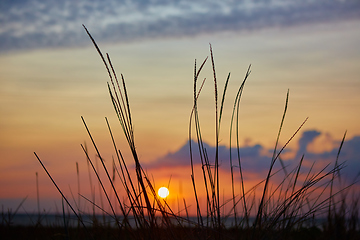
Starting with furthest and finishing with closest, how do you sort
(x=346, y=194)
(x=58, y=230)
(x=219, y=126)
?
(x=58, y=230) → (x=346, y=194) → (x=219, y=126)

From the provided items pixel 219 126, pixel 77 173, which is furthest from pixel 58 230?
pixel 219 126

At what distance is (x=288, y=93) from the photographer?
1.82m

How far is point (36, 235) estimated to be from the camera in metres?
2.85

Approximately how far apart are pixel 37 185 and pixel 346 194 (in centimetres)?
212

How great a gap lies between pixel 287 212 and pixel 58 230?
185 cm

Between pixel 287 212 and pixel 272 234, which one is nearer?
pixel 272 234

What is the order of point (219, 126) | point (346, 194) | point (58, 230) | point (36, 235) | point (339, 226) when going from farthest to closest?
point (58, 230), point (36, 235), point (346, 194), point (339, 226), point (219, 126)

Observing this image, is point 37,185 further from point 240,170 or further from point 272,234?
point 272,234

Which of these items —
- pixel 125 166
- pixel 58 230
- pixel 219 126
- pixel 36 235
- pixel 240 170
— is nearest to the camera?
pixel 125 166

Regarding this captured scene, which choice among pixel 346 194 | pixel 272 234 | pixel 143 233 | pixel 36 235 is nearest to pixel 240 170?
pixel 272 234

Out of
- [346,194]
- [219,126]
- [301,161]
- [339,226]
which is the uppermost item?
[219,126]

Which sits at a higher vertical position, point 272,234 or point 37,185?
point 37,185

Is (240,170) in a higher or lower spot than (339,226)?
higher

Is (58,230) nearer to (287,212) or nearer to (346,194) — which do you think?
(287,212)
